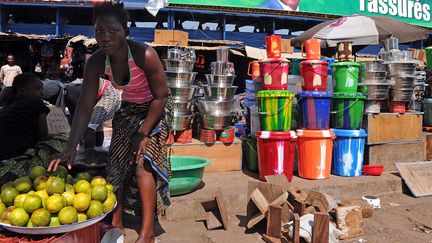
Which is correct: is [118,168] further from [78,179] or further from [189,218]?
[189,218]

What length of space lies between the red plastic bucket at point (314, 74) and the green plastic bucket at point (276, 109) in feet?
1.16

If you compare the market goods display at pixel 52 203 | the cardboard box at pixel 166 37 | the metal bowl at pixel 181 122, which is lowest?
the market goods display at pixel 52 203

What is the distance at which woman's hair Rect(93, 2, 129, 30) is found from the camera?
6.82 feet

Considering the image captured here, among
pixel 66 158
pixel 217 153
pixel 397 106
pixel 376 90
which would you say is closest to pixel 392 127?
pixel 397 106

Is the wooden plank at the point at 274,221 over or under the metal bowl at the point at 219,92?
under

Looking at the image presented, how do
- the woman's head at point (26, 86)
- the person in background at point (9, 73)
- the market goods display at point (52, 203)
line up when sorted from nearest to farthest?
the market goods display at point (52, 203), the woman's head at point (26, 86), the person in background at point (9, 73)

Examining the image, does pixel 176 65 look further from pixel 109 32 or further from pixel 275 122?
pixel 109 32

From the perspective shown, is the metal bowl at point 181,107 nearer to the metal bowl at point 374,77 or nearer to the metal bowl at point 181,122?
the metal bowl at point 181,122

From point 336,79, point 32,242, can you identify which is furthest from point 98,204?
point 336,79

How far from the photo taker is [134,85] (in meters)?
2.28

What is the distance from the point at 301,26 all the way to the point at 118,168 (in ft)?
50.9

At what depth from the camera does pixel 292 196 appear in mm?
3275

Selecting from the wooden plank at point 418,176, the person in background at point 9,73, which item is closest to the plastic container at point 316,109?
the wooden plank at point 418,176

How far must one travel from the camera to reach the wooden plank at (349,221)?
119 inches
